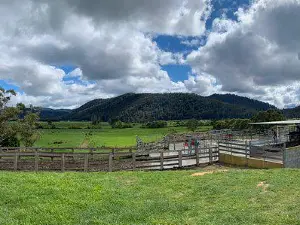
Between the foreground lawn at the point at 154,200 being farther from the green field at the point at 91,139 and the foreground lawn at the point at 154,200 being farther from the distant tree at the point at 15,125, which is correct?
the green field at the point at 91,139

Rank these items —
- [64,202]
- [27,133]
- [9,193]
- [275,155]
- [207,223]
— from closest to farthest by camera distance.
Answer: [207,223], [64,202], [9,193], [275,155], [27,133]

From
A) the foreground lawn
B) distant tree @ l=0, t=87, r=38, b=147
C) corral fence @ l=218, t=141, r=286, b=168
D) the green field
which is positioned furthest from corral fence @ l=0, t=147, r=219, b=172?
the green field

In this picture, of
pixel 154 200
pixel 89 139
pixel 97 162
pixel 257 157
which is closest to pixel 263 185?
pixel 154 200

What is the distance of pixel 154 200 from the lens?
10.4 metres

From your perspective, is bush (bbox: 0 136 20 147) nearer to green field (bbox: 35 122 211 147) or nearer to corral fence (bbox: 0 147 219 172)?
green field (bbox: 35 122 211 147)

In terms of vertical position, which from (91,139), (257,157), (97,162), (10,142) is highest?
(10,142)

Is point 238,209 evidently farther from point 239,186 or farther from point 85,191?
point 85,191

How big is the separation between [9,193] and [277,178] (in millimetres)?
9436

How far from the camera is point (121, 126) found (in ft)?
552

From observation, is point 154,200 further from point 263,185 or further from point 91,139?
point 91,139

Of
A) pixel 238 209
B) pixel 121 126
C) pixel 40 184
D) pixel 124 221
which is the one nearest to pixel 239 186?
pixel 238 209

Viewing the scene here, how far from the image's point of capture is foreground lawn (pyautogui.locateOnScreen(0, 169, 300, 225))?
8.38m

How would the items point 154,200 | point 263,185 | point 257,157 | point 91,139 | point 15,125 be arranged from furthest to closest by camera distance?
1. point 91,139
2. point 15,125
3. point 257,157
4. point 263,185
5. point 154,200

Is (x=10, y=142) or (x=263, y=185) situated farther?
(x=10, y=142)
